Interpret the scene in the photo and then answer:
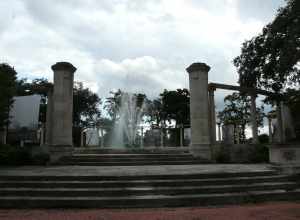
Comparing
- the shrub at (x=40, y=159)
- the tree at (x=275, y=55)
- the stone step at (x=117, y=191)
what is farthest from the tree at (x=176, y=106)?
the stone step at (x=117, y=191)

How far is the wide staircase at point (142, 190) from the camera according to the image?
7.23m

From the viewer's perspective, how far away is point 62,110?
13758 millimetres

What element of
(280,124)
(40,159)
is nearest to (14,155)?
(40,159)

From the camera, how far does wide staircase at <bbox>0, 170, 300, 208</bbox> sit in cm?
723

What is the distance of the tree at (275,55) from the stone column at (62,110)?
31.0 feet

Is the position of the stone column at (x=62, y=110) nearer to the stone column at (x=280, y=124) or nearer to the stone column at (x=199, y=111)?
the stone column at (x=199, y=111)

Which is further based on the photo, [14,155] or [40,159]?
[40,159]

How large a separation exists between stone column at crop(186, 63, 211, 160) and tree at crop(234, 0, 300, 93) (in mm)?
3534

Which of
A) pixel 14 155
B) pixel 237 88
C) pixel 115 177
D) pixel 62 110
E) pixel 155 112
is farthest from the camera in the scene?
pixel 155 112

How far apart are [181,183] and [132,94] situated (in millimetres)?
25114

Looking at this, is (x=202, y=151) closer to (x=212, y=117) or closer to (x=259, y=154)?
(x=212, y=117)

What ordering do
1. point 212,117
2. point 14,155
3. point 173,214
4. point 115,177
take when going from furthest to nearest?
1. point 212,117
2. point 14,155
3. point 115,177
4. point 173,214

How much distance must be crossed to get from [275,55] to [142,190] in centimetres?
1164

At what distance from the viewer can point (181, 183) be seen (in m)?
8.22
